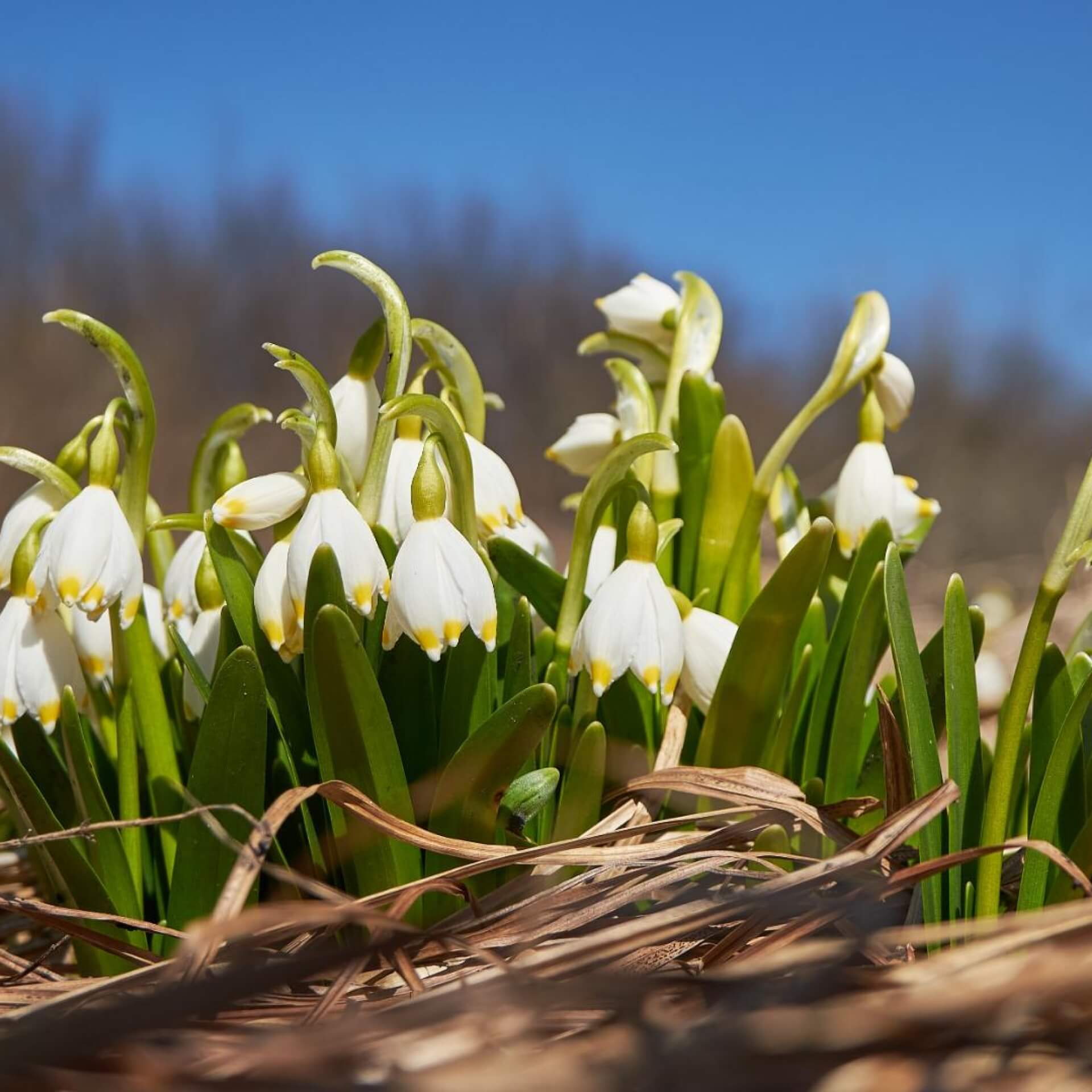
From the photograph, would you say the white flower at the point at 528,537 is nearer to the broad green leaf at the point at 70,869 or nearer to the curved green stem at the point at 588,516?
the curved green stem at the point at 588,516

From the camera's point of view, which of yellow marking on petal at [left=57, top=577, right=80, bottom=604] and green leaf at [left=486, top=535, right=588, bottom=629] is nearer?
yellow marking on petal at [left=57, top=577, right=80, bottom=604]

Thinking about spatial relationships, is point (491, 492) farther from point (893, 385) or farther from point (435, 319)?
point (435, 319)

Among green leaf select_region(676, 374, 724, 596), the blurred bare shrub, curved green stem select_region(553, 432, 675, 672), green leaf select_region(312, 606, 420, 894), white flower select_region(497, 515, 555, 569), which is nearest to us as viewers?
green leaf select_region(312, 606, 420, 894)

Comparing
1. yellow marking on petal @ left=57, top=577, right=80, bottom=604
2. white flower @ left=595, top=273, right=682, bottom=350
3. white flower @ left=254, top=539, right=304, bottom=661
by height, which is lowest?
white flower @ left=254, top=539, right=304, bottom=661

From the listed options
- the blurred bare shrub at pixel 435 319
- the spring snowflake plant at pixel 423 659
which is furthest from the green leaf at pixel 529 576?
the blurred bare shrub at pixel 435 319

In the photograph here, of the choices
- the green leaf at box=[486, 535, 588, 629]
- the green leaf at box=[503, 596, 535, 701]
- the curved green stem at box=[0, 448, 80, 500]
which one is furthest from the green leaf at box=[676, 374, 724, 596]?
the curved green stem at box=[0, 448, 80, 500]

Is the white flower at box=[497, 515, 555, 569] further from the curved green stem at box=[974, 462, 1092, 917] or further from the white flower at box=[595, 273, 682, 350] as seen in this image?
the curved green stem at box=[974, 462, 1092, 917]
